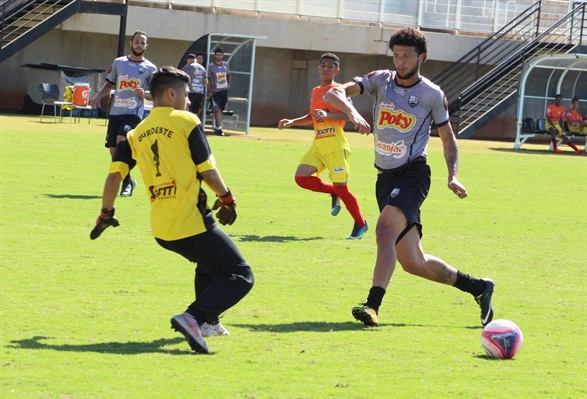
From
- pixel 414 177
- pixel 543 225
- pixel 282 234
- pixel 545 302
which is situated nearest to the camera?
Result: pixel 414 177

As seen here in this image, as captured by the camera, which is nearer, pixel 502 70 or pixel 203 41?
pixel 203 41

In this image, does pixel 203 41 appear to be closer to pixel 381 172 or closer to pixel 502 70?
pixel 502 70

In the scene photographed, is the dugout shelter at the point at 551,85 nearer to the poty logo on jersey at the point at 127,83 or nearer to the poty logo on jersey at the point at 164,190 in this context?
the poty logo on jersey at the point at 127,83

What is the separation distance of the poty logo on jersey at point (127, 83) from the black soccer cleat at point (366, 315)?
7.78 m

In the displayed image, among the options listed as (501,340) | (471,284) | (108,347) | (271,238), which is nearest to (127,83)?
(271,238)

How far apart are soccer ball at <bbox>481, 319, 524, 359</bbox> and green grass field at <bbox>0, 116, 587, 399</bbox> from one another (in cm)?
8

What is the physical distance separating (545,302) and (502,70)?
28.3m

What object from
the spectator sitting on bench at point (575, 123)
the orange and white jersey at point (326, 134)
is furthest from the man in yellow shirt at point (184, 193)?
the spectator sitting on bench at point (575, 123)

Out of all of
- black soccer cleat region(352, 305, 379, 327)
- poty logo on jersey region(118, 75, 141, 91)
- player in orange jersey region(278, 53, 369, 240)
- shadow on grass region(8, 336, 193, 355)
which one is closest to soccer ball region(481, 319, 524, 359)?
black soccer cleat region(352, 305, 379, 327)

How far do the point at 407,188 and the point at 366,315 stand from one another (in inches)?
39.6

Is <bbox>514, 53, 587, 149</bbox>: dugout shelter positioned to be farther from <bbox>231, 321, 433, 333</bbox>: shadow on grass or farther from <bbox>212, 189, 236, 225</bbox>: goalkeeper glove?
<bbox>212, 189, 236, 225</bbox>: goalkeeper glove

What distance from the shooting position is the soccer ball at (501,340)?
6641mm

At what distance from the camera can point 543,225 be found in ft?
46.5

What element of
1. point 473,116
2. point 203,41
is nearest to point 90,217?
point 203,41
